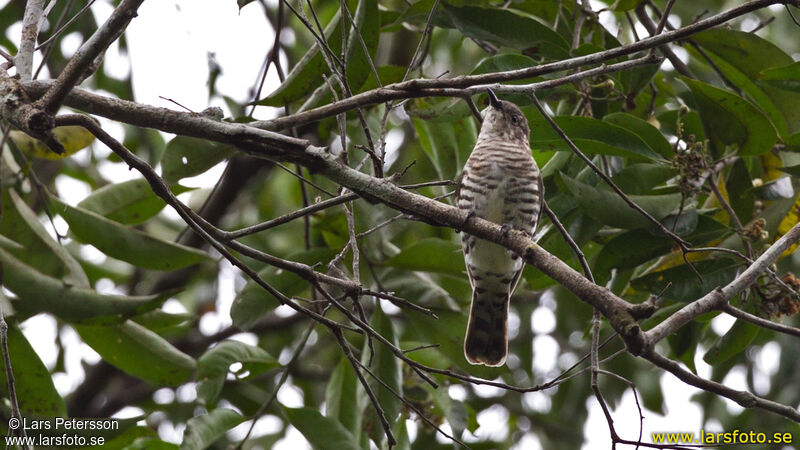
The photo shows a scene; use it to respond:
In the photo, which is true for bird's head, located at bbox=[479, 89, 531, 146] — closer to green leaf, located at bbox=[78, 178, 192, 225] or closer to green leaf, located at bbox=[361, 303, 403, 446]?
green leaf, located at bbox=[361, 303, 403, 446]

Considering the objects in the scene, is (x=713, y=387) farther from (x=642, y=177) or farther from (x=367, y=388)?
(x=642, y=177)

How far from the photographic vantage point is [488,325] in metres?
3.69

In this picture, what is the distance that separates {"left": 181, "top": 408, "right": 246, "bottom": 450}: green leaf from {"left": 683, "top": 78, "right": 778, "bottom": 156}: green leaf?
7.27ft

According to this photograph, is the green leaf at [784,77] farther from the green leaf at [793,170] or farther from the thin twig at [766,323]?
the thin twig at [766,323]

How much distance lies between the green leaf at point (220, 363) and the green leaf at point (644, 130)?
5.80 ft

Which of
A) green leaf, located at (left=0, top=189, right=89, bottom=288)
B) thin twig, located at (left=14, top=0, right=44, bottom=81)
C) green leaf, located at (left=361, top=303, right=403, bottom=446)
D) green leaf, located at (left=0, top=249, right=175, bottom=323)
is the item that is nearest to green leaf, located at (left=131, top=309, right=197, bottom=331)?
green leaf, located at (left=0, top=189, right=89, bottom=288)

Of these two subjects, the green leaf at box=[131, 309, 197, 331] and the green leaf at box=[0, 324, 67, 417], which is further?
the green leaf at box=[131, 309, 197, 331]

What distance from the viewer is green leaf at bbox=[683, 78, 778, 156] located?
2926 mm

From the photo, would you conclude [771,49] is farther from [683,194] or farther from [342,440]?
[342,440]

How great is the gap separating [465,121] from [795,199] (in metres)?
1.53

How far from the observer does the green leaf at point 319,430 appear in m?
3.13

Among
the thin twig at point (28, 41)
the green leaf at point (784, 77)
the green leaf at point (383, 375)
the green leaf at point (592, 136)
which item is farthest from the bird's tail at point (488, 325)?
the thin twig at point (28, 41)

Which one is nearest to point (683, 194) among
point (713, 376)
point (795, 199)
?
point (795, 199)

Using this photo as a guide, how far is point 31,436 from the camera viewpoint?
2939mm
